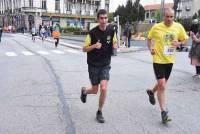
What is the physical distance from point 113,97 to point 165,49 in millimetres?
2242

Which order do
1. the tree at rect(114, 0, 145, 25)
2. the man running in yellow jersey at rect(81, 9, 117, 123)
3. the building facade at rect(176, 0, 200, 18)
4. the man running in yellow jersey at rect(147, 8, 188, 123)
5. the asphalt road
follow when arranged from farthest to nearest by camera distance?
the building facade at rect(176, 0, 200, 18)
the tree at rect(114, 0, 145, 25)
the man running in yellow jersey at rect(147, 8, 188, 123)
the man running in yellow jersey at rect(81, 9, 117, 123)
the asphalt road

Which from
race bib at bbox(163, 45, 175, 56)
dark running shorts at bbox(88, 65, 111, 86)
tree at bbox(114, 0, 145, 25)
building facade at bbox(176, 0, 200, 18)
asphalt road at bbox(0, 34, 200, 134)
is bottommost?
asphalt road at bbox(0, 34, 200, 134)

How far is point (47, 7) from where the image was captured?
276 feet

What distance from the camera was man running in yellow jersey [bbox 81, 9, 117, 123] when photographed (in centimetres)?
621

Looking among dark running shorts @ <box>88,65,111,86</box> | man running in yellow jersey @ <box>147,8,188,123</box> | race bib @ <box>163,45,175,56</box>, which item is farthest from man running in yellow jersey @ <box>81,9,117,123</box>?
race bib @ <box>163,45,175,56</box>

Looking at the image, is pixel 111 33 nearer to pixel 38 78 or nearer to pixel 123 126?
pixel 123 126

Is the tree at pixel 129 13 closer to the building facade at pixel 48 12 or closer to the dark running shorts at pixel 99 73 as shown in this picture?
the building facade at pixel 48 12

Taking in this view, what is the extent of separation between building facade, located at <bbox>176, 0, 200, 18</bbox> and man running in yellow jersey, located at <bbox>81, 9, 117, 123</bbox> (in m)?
95.6

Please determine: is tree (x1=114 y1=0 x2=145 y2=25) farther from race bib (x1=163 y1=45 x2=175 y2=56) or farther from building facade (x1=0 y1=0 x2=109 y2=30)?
race bib (x1=163 y1=45 x2=175 y2=56)

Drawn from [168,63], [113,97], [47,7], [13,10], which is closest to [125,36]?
[113,97]

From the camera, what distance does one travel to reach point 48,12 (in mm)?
84062

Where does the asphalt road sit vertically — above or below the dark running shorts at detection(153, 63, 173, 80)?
below

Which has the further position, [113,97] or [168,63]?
[113,97]

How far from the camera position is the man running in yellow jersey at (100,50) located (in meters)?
6.21
